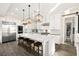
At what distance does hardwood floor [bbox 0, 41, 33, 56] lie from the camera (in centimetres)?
265

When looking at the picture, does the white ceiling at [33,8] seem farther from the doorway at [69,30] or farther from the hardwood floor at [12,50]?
the hardwood floor at [12,50]

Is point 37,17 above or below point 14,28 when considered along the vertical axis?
above

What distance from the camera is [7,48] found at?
8.73ft

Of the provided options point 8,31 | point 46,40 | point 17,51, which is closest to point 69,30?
point 46,40

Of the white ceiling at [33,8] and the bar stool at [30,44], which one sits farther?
the bar stool at [30,44]

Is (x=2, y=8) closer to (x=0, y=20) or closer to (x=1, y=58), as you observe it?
(x=0, y=20)

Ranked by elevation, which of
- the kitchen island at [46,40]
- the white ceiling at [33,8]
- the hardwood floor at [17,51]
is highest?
the white ceiling at [33,8]

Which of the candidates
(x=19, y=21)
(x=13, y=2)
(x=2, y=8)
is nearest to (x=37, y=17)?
(x=19, y=21)

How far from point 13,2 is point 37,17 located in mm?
558

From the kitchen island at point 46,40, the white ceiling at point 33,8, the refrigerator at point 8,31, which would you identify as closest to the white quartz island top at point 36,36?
the kitchen island at point 46,40

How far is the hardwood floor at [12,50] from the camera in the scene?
8.71 ft

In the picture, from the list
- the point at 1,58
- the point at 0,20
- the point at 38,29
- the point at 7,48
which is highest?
the point at 0,20

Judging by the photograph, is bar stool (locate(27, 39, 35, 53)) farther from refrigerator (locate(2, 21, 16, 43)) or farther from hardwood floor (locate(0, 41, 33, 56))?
refrigerator (locate(2, 21, 16, 43))

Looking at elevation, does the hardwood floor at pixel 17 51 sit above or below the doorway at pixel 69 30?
below
